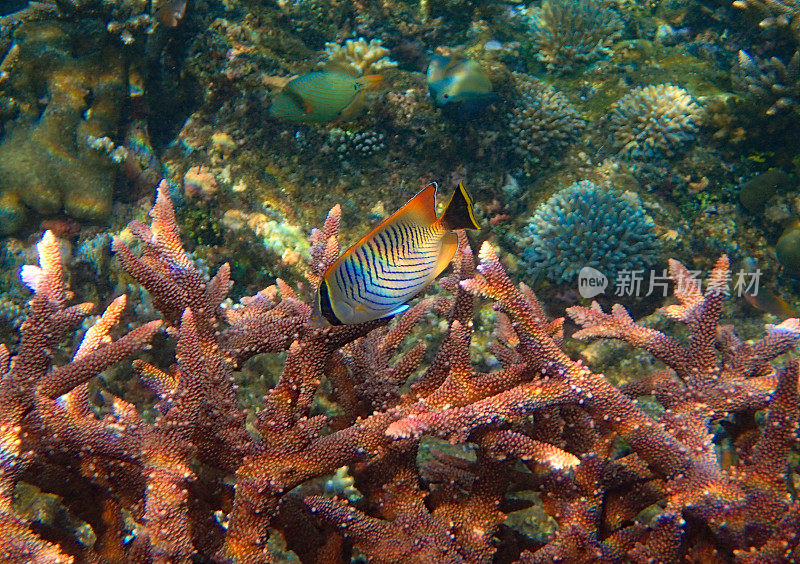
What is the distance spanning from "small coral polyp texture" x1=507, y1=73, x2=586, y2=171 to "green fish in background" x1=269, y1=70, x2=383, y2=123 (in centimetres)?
169

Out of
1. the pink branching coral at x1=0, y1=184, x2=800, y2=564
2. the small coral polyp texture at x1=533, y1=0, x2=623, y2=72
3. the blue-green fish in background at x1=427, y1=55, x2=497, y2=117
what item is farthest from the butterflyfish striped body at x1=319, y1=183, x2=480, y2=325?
the small coral polyp texture at x1=533, y1=0, x2=623, y2=72

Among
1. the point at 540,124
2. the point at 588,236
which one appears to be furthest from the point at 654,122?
the point at 588,236

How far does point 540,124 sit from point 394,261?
4.03m

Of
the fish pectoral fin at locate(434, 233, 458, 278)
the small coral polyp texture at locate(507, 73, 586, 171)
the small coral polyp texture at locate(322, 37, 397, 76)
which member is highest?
the fish pectoral fin at locate(434, 233, 458, 278)

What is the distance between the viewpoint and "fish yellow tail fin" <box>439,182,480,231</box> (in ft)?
4.81

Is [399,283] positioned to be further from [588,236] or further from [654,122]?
[654,122]

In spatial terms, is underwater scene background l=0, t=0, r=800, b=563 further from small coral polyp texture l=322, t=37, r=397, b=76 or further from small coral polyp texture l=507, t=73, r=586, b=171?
small coral polyp texture l=322, t=37, r=397, b=76

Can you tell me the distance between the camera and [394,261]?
1.43 meters

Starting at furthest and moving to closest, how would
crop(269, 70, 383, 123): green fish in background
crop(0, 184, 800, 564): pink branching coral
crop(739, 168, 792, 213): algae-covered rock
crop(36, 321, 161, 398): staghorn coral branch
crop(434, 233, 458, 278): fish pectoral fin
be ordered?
crop(739, 168, 792, 213): algae-covered rock → crop(269, 70, 383, 123): green fish in background → crop(36, 321, 161, 398): staghorn coral branch → crop(0, 184, 800, 564): pink branching coral → crop(434, 233, 458, 278): fish pectoral fin

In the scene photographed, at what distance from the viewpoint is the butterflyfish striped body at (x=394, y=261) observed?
54.5 inches

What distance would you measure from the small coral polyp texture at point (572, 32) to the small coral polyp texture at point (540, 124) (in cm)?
105

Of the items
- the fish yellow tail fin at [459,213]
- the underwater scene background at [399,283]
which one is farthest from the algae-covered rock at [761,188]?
the fish yellow tail fin at [459,213]

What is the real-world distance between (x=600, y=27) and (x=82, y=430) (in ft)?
22.7

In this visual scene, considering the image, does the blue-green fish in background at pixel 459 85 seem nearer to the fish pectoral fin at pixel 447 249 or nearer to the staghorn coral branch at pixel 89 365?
the fish pectoral fin at pixel 447 249
